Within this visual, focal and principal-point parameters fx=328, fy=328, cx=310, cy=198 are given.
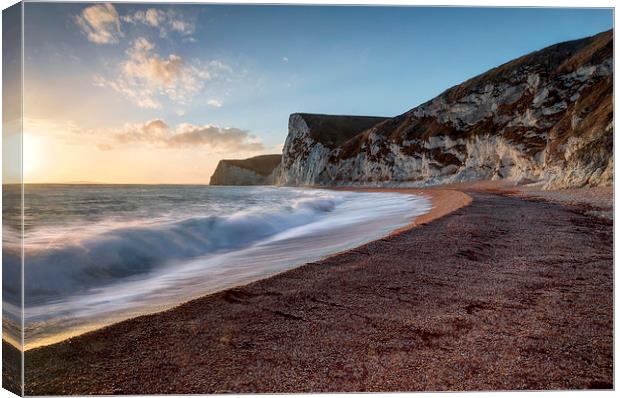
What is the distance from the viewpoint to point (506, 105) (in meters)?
26.5

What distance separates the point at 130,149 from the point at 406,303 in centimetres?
344

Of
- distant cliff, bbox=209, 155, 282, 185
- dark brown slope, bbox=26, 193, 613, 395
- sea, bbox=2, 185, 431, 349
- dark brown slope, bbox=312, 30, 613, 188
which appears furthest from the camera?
distant cliff, bbox=209, 155, 282, 185

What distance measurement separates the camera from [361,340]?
2.05 metres

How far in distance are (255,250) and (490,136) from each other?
89.2 feet

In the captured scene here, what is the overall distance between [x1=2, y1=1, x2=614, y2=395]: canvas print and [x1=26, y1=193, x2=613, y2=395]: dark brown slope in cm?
1

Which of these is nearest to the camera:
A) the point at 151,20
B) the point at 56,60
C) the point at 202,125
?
the point at 56,60

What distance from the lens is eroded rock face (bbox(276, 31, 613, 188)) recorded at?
12383mm

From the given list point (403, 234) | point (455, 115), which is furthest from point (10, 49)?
point (455, 115)

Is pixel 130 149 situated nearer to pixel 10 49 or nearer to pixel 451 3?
pixel 10 49

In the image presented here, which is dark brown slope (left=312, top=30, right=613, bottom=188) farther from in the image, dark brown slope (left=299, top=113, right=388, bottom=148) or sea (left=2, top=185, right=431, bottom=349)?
sea (left=2, top=185, right=431, bottom=349)

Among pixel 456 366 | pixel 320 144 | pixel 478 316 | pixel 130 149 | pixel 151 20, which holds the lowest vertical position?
pixel 456 366

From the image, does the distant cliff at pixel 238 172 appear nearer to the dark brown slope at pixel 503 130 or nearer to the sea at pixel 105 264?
the dark brown slope at pixel 503 130

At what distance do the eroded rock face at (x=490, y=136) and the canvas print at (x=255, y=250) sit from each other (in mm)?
5735

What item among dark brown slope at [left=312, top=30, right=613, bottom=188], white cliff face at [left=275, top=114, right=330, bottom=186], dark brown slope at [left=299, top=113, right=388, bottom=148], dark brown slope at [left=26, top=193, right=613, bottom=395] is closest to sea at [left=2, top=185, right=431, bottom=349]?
dark brown slope at [left=26, top=193, right=613, bottom=395]
